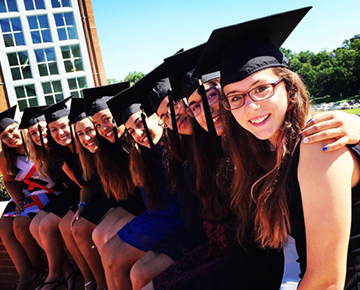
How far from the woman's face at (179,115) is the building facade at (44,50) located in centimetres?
2484

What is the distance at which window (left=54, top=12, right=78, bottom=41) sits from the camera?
25.1 meters

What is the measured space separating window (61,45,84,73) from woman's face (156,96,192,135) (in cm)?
2519

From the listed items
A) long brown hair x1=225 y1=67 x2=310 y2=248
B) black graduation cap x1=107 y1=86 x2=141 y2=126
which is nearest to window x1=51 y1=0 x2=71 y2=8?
black graduation cap x1=107 y1=86 x2=141 y2=126

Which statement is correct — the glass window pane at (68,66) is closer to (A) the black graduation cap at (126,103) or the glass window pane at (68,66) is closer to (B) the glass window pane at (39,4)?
(B) the glass window pane at (39,4)

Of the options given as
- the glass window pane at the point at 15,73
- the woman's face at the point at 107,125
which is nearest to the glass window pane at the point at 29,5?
the glass window pane at the point at 15,73

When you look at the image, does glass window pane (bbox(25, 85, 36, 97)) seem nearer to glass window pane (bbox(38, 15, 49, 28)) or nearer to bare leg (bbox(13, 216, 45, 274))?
glass window pane (bbox(38, 15, 49, 28))

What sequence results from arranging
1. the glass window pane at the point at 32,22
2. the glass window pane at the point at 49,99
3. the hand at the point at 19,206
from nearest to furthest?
the hand at the point at 19,206, the glass window pane at the point at 32,22, the glass window pane at the point at 49,99

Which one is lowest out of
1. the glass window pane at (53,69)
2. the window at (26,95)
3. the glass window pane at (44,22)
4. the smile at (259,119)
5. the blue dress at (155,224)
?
the blue dress at (155,224)

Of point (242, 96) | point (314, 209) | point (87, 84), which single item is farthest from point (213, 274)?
point (87, 84)

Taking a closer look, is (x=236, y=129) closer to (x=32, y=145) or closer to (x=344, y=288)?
(x=344, y=288)

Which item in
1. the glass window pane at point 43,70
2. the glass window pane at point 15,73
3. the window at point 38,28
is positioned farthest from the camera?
the glass window pane at point 43,70

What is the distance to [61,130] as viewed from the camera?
400 cm

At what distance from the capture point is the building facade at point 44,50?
24.4m

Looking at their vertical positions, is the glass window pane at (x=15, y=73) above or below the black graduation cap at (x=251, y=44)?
above
